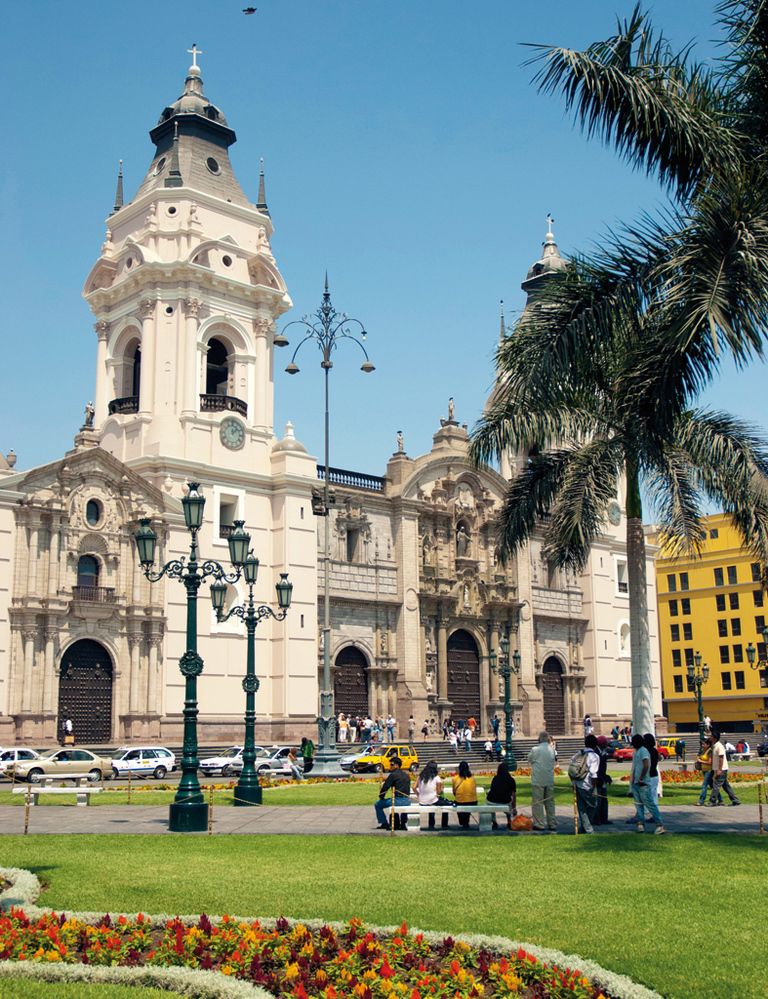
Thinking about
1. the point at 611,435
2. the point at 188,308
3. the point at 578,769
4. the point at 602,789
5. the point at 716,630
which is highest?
the point at 188,308

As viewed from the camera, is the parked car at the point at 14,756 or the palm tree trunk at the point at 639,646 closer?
the palm tree trunk at the point at 639,646

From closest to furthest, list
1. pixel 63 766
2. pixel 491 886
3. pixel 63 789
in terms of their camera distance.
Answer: pixel 491 886 → pixel 63 789 → pixel 63 766

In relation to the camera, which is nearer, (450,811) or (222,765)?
(450,811)

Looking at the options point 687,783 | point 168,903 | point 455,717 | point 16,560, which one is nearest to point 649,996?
point 168,903

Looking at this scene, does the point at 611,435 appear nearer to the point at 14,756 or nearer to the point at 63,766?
the point at 63,766

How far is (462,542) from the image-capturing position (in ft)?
183

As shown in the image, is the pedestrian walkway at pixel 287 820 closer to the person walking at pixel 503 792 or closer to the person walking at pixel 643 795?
the person walking at pixel 643 795

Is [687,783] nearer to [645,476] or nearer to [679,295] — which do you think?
[645,476]

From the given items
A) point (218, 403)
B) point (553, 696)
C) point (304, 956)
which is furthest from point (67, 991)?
point (553, 696)

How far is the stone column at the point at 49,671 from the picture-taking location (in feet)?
125

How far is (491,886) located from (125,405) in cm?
3701

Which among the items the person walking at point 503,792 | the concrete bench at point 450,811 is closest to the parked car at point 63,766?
the concrete bench at point 450,811

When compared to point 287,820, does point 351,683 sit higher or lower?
higher

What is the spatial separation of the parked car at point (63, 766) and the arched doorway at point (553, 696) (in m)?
30.5
